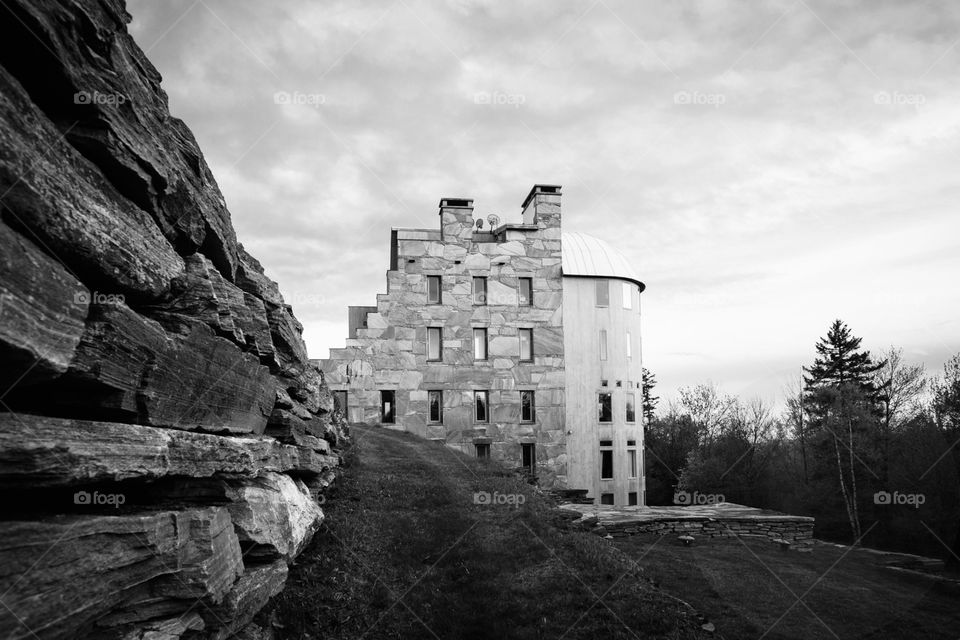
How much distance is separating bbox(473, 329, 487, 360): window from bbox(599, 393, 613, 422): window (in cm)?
733

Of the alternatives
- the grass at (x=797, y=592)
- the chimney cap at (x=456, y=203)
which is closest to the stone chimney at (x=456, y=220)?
the chimney cap at (x=456, y=203)

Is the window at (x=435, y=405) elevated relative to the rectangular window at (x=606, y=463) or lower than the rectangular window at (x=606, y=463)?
elevated

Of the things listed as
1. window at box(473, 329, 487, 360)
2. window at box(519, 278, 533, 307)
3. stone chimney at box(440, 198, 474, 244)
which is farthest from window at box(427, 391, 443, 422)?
stone chimney at box(440, 198, 474, 244)

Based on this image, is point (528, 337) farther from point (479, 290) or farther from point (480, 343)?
point (479, 290)

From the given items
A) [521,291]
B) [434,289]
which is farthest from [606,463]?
[434,289]

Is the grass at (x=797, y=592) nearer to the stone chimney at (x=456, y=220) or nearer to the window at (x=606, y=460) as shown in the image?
the window at (x=606, y=460)

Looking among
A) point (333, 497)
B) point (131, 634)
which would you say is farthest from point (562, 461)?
point (131, 634)

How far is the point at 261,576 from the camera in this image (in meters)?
7.35

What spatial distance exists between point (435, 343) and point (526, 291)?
595cm

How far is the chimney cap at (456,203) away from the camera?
35.2m

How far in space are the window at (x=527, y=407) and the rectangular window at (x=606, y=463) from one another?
467 cm

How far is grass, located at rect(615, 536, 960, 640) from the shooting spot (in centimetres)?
1191

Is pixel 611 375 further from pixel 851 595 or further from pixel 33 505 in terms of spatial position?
pixel 33 505

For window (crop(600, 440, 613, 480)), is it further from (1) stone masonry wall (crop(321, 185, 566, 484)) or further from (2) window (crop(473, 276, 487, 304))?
(2) window (crop(473, 276, 487, 304))
